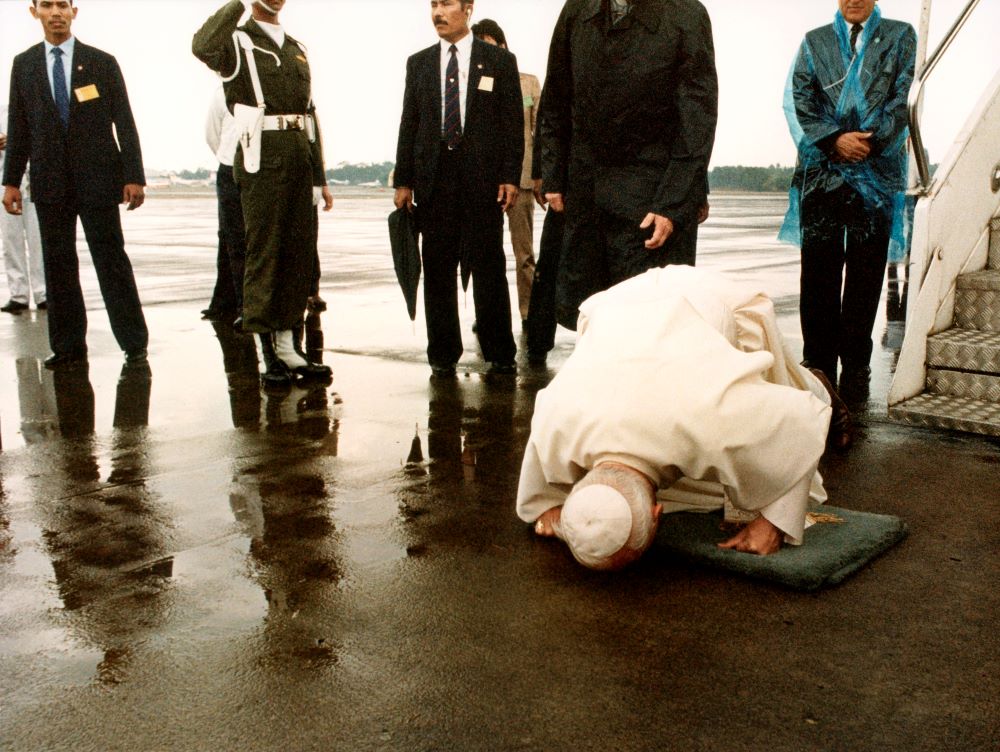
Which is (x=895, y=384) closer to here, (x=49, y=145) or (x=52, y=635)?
(x=52, y=635)

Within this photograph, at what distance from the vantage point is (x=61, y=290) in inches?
251

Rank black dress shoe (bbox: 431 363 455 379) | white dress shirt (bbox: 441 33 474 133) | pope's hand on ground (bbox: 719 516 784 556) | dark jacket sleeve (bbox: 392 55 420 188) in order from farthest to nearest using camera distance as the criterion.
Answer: black dress shoe (bbox: 431 363 455 379), dark jacket sleeve (bbox: 392 55 420 188), white dress shirt (bbox: 441 33 474 133), pope's hand on ground (bbox: 719 516 784 556)

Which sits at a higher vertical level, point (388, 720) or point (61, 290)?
point (61, 290)

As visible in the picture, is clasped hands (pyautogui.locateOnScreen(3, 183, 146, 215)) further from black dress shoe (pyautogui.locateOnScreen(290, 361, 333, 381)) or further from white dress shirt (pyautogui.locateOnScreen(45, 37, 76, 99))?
black dress shoe (pyautogui.locateOnScreen(290, 361, 333, 381))

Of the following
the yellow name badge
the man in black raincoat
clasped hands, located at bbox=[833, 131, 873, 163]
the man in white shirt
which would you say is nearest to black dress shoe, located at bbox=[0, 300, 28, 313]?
the man in white shirt

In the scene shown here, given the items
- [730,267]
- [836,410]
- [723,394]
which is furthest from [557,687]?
[730,267]

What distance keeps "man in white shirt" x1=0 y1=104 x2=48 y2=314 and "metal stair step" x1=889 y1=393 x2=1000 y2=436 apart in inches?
274

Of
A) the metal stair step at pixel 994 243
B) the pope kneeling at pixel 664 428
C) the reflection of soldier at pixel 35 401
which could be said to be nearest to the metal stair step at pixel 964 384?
the metal stair step at pixel 994 243

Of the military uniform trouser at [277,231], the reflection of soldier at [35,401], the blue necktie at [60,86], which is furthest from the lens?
the blue necktie at [60,86]

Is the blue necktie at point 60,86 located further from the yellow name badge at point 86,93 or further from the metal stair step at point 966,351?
the metal stair step at point 966,351

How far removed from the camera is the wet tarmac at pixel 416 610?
2.26 metres

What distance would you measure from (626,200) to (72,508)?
249 cm

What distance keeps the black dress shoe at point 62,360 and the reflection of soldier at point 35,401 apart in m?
0.06

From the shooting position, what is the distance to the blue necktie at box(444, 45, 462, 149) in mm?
5738
